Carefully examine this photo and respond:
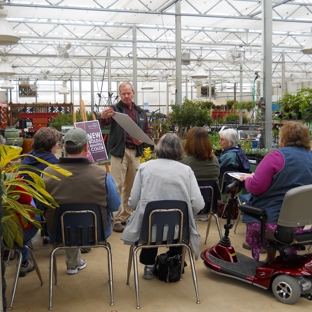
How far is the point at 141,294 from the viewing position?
10.1ft

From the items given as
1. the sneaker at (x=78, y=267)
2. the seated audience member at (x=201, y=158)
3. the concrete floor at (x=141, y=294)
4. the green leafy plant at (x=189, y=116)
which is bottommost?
the concrete floor at (x=141, y=294)

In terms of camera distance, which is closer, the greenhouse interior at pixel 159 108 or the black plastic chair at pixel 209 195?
the greenhouse interior at pixel 159 108

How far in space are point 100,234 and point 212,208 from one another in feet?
4.26

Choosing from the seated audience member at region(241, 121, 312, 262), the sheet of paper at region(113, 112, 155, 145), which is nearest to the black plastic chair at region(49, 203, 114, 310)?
the seated audience member at region(241, 121, 312, 262)

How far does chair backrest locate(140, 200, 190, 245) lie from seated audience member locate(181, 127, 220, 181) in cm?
111

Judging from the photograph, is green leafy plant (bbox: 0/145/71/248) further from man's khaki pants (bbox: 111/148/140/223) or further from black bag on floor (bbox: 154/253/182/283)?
man's khaki pants (bbox: 111/148/140/223)

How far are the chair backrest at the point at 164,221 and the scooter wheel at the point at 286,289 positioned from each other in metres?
0.74

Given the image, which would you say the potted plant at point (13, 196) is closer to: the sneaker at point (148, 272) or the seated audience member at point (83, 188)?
the seated audience member at point (83, 188)

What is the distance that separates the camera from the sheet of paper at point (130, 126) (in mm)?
4312

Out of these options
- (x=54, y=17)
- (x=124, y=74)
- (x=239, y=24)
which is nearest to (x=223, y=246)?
(x=54, y=17)

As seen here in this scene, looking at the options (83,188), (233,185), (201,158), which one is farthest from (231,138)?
(83,188)

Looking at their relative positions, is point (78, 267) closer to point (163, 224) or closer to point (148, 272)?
point (148, 272)

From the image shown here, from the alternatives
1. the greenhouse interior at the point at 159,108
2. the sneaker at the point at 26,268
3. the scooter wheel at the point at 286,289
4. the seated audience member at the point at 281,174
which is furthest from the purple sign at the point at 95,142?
the scooter wheel at the point at 286,289

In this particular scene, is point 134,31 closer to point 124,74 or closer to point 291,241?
point 291,241
